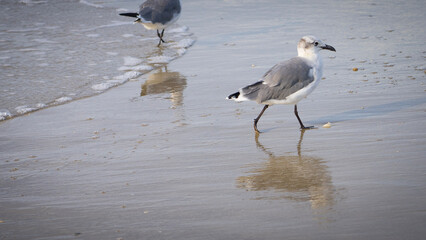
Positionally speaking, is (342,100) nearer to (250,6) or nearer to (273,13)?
(273,13)

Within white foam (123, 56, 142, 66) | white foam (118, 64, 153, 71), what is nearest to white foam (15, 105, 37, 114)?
white foam (118, 64, 153, 71)

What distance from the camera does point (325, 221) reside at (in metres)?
3.70

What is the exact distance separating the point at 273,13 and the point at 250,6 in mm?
1358

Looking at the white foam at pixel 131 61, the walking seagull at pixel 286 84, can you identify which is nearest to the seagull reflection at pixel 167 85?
the white foam at pixel 131 61

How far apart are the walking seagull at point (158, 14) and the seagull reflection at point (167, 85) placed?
2969 millimetres

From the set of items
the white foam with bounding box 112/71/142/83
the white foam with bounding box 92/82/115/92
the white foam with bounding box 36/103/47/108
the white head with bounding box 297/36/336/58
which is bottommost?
the white foam with bounding box 112/71/142/83

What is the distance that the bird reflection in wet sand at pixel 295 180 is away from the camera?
414 cm

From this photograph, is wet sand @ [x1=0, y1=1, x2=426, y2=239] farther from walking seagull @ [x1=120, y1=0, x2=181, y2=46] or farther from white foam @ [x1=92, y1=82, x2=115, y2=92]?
walking seagull @ [x1=120, y1=0, x2=181, y2=46]

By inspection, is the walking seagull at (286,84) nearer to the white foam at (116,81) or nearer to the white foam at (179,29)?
the white foam at (116,81)

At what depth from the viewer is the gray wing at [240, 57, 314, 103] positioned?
236 inches

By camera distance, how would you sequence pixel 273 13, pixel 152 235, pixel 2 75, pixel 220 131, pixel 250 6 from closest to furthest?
pixel 152 235 < pixel 220 131 < pixel 2 75 < pixel 273 13 < pixel 250 6

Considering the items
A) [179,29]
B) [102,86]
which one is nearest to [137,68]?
[102,86]

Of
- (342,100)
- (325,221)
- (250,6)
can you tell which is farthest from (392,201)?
(250,6)

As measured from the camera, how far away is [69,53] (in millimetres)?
11172
